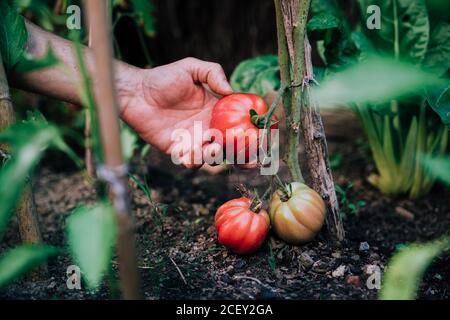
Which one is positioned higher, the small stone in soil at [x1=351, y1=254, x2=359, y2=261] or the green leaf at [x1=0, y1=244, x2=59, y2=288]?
the green leaf at [x1=0, y1=244, x2=59, y2=288]

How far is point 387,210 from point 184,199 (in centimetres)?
81

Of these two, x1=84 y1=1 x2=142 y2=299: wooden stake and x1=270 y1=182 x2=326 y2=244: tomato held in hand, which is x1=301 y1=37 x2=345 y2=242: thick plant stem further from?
x1=84 y1=1 x2=142 y2=299: wooden stake

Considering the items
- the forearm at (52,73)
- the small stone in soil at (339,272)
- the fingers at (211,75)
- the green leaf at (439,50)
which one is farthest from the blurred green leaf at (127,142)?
the green leaf at (439,50)

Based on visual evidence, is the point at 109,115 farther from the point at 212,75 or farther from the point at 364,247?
the point at 364,247

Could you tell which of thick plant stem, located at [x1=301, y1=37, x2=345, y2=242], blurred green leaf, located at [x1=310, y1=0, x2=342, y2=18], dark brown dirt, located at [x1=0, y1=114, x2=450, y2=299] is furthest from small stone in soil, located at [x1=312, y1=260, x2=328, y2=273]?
blurred green leaf, located at [x1=310, y1=0, x2=342, y2=18]

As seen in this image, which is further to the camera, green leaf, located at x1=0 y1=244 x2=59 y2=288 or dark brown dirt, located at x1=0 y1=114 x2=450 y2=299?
dark brown dirt, located at x1=0 y1=114 x2=450 y2=299

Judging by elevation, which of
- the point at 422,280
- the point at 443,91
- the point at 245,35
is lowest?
the point at 422,280

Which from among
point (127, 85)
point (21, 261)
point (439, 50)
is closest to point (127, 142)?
point (127, 85)

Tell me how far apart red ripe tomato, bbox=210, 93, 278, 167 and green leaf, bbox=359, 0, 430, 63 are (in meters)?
0.72

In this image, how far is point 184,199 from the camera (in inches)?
83.7

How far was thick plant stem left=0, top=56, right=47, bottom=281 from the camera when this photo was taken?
1.35m

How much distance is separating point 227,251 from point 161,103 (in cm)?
55
